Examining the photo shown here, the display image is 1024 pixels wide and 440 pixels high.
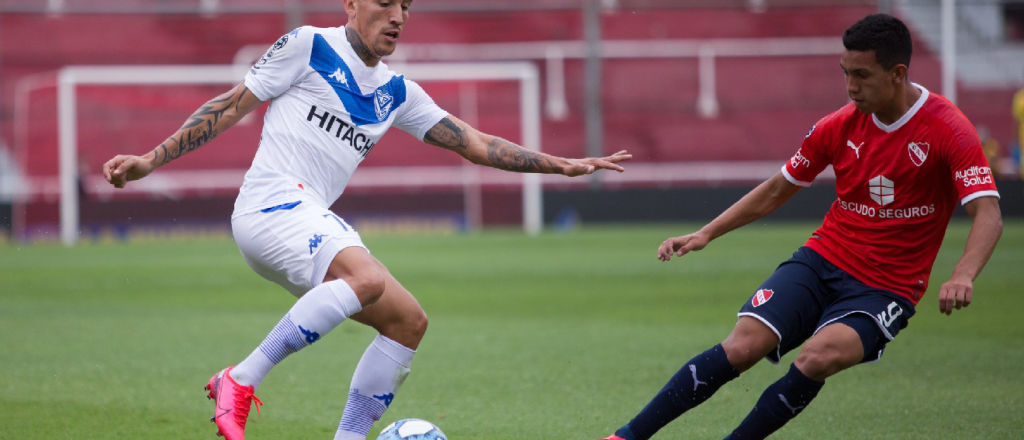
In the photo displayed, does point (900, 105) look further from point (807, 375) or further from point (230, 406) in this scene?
point (230, 406)

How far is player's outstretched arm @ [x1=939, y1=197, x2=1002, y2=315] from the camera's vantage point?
12.6ft

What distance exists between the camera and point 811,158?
464cm

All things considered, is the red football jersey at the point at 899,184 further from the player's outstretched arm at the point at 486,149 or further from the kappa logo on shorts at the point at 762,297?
the player's outstretched arm at the point at 486,149

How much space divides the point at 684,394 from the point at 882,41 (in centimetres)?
157

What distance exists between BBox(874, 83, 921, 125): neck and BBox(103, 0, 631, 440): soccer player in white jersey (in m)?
2.01

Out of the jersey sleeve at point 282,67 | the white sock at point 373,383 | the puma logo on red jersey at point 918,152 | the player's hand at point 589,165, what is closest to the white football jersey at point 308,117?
the jersey sleeve at point 282,67

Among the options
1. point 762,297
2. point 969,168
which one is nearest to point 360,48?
point 762,297

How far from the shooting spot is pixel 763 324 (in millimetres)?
4324

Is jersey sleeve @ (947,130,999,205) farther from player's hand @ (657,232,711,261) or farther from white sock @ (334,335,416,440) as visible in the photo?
white sock @ (334,335,416,440)

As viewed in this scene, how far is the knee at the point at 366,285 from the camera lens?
13.6 ft

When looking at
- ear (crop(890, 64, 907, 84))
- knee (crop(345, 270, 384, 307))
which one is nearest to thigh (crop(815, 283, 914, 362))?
ear (crop(890, 64, 907, 84))

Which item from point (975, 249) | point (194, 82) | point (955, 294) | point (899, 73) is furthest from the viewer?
point (194, 82)

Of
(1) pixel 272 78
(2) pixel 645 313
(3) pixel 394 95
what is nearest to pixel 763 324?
(3) pixel 394 95

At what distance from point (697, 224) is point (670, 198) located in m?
0.99
